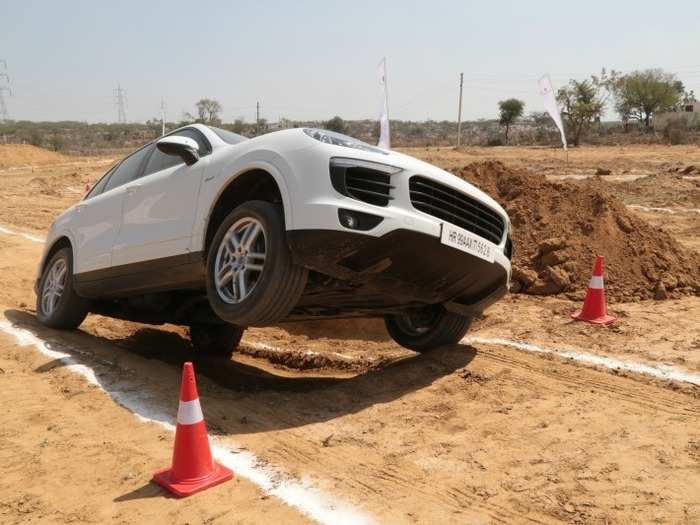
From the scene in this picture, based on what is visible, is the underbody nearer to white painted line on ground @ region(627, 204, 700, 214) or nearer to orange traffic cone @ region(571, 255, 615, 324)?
orange traffic cone @ region(571, 255, 615, 324)

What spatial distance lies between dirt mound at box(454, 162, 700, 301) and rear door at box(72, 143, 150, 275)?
4559 millimetres

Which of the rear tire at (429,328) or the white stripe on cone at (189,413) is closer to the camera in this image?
the white stripe on cone at (189,413)

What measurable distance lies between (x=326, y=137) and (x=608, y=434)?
96.3 inches

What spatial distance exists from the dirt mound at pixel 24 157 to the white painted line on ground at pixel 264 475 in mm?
39055

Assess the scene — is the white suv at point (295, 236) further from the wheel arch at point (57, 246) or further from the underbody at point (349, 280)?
the wheel arch at point (57, 246)

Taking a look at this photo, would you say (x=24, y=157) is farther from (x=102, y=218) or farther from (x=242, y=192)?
(x=242, y=192)

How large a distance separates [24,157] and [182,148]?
41.9 metres

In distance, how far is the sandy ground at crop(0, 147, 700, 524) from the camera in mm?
3223

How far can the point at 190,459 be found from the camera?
3.38m

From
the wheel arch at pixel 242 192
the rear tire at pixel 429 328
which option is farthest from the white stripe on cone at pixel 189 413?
the rear tire at pixel 429 328

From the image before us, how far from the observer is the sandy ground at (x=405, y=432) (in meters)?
3.22

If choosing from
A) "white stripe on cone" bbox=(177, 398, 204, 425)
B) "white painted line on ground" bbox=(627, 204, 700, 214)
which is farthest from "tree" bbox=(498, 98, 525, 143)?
"white stripe on cone" bbox=(177, 398, 204, 425)

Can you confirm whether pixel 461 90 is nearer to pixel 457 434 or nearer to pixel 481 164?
pixel 481 164

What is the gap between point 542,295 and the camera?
7.90m
